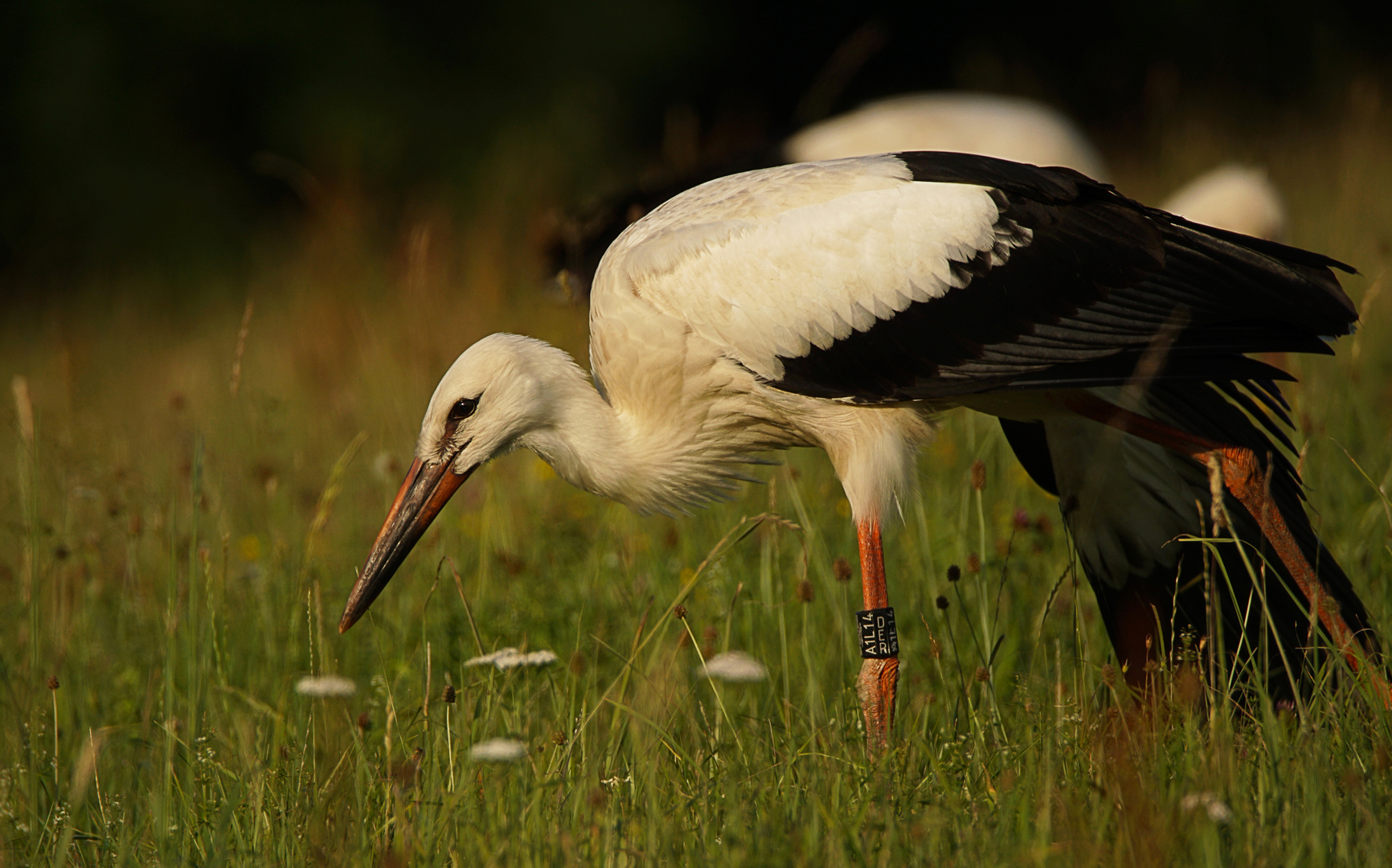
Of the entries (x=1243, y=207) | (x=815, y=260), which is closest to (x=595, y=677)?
(x=815, y=260)

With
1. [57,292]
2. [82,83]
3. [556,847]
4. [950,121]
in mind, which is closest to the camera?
[556,847]

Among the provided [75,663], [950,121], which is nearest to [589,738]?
[75,663]

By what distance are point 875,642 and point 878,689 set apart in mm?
106

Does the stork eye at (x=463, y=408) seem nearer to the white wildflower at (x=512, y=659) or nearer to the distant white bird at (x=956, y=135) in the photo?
the white wildflower at (x=512, y=659)

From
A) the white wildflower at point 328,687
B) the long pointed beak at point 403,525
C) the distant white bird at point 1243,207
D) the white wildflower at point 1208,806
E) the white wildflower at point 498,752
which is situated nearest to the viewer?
the white wildflower at point 1208,806

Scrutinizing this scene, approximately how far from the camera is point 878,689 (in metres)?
2.99

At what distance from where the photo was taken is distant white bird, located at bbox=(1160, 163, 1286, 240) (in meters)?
5.90

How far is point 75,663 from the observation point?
3.57m

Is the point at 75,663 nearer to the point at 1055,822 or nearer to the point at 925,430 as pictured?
the point at 925,430

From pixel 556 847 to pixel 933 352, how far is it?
58.0 inches

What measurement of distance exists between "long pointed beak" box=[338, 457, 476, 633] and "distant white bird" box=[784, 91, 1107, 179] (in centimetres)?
334

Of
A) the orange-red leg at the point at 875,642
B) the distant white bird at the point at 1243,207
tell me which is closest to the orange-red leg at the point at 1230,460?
the orange-red leg at the point at 875,642

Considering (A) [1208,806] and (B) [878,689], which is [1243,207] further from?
(A) [1208,806]

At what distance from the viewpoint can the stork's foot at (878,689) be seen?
2.92 metres
